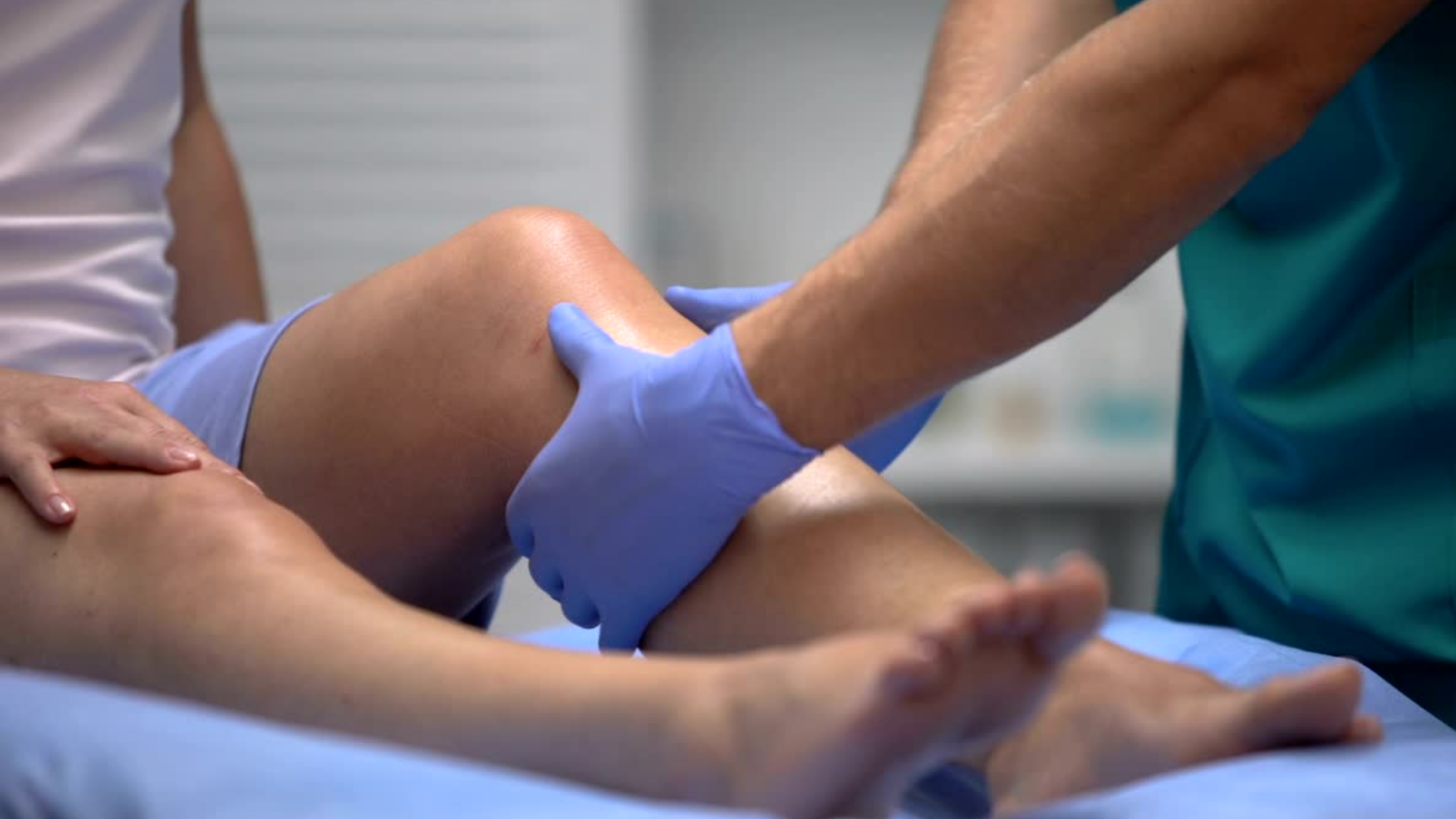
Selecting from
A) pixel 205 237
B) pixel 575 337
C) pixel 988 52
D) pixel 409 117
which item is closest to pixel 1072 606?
pixel 575 337

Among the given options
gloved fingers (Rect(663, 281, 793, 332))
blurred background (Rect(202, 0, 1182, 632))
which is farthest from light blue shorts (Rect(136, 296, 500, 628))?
blurred background (Rect(202, 0, 1182, 632))

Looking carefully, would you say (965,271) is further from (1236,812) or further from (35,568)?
(35,568)

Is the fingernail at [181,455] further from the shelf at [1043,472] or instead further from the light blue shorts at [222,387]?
the shelf at [1043,472]

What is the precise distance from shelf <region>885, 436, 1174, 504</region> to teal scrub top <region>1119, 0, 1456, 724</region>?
62.1 inches

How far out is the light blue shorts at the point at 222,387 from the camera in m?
0.99

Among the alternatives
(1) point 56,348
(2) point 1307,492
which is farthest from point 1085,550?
(1) point 56,348

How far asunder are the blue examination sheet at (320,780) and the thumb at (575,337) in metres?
0.27

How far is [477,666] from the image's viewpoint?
0.65 meters


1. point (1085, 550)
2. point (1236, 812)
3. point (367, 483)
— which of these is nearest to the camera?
point (1236, 812)

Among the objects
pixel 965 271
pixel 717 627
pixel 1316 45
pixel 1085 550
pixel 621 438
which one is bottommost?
pixel 1085 550

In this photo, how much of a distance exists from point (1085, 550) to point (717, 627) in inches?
87.2

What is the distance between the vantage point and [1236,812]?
579 millimetres

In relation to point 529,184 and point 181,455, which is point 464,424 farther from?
point 529,184

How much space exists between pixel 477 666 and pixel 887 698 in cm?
19
